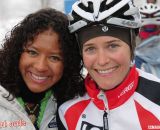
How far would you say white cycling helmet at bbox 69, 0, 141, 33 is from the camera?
8.59ft

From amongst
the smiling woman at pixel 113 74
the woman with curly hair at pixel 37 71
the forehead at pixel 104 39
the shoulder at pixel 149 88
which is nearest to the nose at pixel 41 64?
the woman with curly hair at pixel 37 71

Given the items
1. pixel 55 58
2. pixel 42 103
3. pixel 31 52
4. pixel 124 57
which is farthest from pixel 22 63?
pixel 124 57

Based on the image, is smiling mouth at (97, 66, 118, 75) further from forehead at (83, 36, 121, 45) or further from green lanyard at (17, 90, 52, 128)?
green lanyard at (17, 90, 52, 128)

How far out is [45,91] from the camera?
309 cm

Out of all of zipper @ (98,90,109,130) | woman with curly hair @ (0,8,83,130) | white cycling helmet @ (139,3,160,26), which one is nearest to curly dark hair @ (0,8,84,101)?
woman with curly hair @ (0,8,83,130)

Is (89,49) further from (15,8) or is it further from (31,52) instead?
(15,8)

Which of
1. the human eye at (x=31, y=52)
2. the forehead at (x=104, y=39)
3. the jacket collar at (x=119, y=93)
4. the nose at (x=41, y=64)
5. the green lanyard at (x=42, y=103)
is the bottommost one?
the green lanyard at (x=42, y=103)

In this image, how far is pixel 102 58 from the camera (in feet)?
8.37

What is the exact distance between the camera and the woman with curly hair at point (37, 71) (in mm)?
2771

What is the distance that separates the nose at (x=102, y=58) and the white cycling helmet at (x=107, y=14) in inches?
8.7

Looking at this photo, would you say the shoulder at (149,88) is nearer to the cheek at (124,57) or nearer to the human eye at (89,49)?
the cheek at (124,57)

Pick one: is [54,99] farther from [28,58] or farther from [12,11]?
[12,11]

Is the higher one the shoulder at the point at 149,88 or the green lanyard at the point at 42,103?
the shoulder at the point at 149,88

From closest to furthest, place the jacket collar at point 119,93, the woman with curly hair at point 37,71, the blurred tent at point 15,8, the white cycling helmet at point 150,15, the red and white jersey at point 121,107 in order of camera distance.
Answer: the red and white jersey at point 121,107, the jacket collar at point 119,93, the woman with curly hair at point 37,71, the white cycling helmet at point 150,15, the blurred tent at point 15,8
